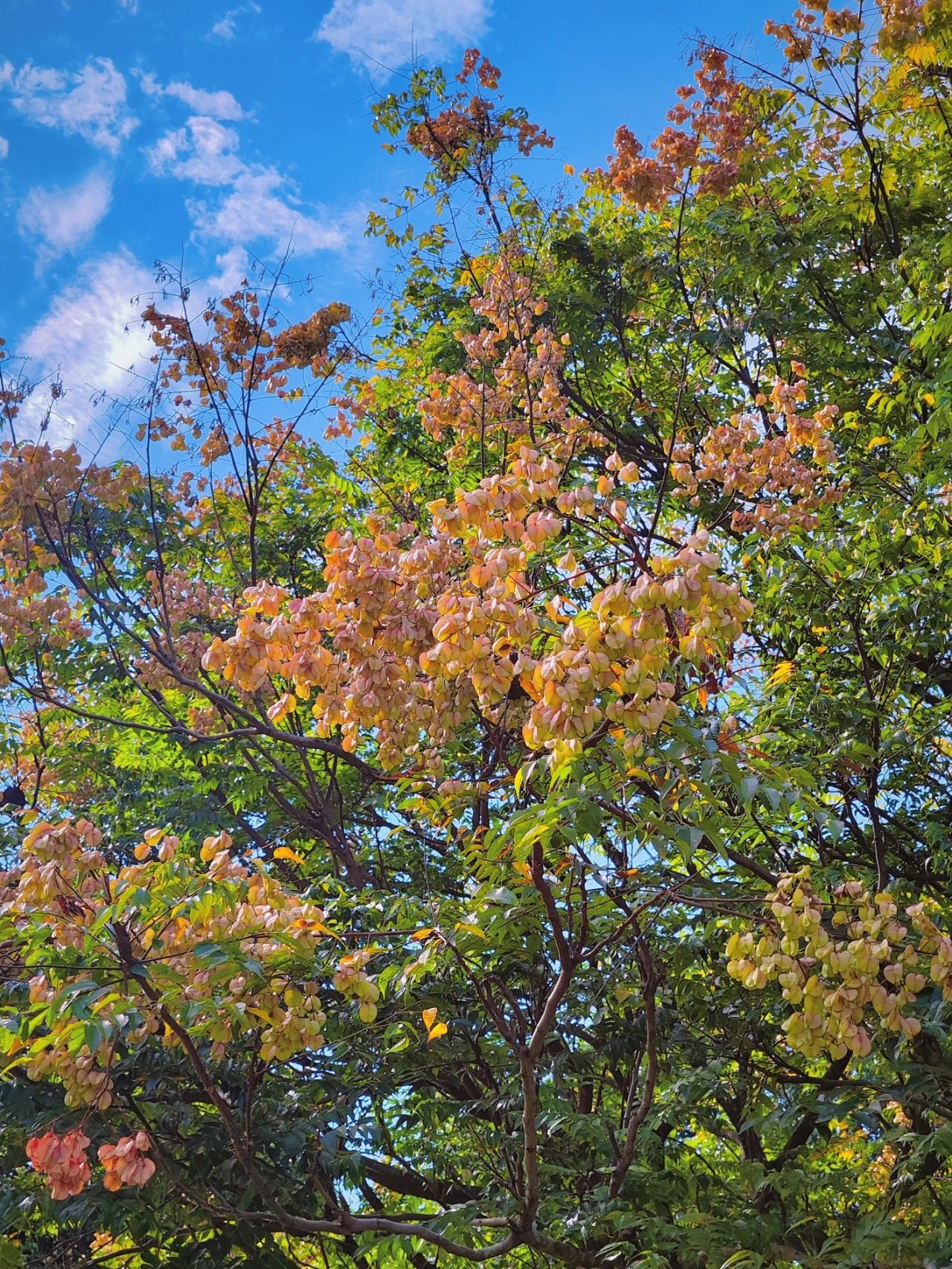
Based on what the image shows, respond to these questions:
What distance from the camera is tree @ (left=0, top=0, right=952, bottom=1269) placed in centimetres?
260

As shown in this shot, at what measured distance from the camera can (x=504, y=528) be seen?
2.70m

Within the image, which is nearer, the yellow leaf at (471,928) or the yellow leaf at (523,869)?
the yellow leaf at (471,928)

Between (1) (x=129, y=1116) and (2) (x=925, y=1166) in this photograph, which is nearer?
(1) (x=129, y=1116)

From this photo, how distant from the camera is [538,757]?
2816 mm

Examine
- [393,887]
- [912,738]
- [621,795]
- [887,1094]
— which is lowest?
[887,1094]

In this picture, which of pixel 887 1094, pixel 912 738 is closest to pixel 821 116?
pixel 912 738

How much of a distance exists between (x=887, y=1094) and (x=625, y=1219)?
2.97ft

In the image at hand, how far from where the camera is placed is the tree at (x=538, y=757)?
260 cm

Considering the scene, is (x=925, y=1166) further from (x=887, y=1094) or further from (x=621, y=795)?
(x=621, y=795)

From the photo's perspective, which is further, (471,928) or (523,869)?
(523,869)

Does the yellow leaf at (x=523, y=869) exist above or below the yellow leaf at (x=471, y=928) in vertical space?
above

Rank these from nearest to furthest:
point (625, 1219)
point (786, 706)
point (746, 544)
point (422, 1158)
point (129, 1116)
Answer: point (625, 1219) → point (129, 1116) → point (786, 706) → point (746, 544) → point (422, 1158)

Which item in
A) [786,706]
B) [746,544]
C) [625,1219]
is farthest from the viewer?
[746,544]

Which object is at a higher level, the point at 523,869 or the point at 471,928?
the point at 523,869
